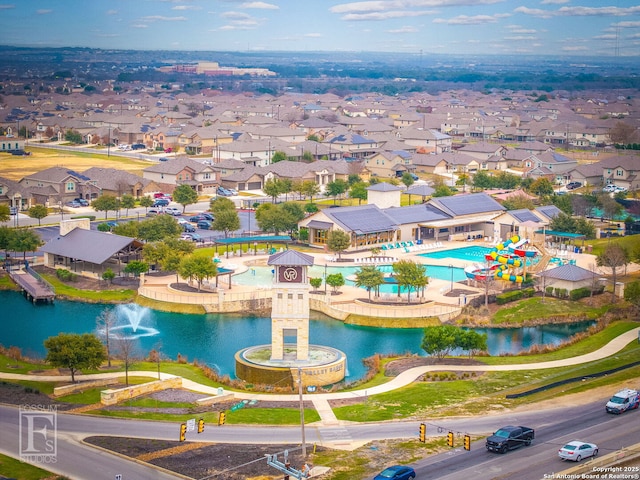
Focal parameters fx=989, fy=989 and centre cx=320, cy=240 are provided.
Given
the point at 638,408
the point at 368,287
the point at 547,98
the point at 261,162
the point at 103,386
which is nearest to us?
the point at 638,408

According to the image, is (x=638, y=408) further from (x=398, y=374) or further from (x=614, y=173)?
(x=614, y=173)

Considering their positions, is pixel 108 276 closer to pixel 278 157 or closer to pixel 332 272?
pixel 332 272

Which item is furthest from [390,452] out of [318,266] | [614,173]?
[614,173]

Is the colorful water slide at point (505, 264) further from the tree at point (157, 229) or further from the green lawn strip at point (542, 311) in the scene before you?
the tree at point (157, 229)

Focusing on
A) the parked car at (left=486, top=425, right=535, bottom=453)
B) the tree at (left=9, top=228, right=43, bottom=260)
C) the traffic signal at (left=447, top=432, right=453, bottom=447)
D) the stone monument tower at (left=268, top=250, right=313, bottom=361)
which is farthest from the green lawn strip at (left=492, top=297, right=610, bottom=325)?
the tree at (left=9, top=228, right=43, bottom=260)

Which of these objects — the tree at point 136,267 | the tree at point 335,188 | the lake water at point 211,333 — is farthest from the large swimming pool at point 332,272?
the tree at point 335,188

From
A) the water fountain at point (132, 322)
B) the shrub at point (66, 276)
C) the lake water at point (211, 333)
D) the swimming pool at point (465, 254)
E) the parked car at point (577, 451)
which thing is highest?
the parked car at point (577, 451)
